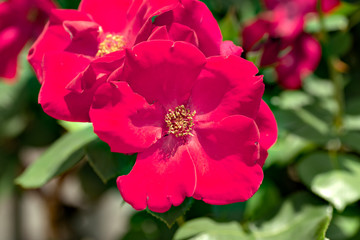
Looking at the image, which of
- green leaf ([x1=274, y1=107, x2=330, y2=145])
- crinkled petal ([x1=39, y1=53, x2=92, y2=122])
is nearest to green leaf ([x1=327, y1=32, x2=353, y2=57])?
green leaf ([x1=274, y1=107, x2=330, y2=145])

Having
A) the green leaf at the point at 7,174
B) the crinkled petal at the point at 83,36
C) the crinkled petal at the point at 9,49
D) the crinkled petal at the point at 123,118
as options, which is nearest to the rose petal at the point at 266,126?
the crinkled petal at the point at 123,118

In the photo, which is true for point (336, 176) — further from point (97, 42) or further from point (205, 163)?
point (97, 42)

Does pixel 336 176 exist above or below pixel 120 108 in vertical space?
below

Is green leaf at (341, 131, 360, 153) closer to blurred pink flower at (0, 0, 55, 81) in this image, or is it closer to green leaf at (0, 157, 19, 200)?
blurred pink flower at (0, 0, 55, 81)

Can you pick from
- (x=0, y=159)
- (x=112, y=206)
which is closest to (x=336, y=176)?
(x=0, y=159)

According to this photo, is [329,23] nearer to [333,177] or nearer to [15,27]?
[333,177]

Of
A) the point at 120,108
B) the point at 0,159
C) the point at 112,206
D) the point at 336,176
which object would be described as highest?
the point at 120,108

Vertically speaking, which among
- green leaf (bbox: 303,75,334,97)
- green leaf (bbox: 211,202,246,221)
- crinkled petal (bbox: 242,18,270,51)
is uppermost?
crinkled petal (bbox: 242,18,270,51)
